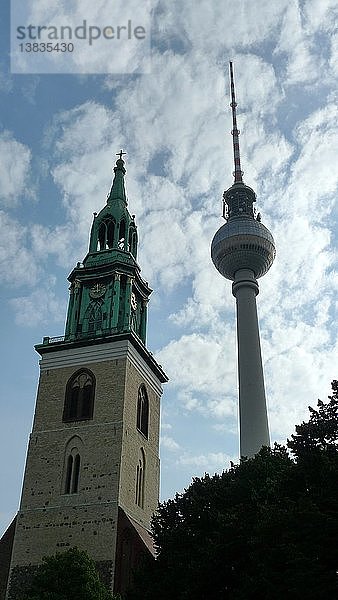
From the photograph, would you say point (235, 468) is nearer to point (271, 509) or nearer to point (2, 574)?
point (271, 509)

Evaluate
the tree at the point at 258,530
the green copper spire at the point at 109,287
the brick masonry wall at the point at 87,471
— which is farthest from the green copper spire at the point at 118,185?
the tree at the point at 258,530

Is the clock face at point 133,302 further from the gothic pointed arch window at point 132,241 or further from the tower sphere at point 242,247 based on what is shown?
the tower sphere at point 242,247

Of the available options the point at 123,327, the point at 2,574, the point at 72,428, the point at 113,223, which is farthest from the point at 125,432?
the point at 113,223

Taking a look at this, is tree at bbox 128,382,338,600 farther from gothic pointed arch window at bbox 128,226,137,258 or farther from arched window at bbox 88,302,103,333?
gothic pointed arch window at bbox 128,226,137,258

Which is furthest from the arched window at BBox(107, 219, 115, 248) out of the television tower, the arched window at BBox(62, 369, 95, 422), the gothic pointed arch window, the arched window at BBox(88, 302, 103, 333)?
the television tower

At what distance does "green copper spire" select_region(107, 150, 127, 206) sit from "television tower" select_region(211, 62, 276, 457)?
21503 mm

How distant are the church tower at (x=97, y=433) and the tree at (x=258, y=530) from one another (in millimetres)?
5501

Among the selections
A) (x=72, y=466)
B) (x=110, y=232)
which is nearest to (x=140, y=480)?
(x=72, y=466)

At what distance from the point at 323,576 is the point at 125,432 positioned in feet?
67.6

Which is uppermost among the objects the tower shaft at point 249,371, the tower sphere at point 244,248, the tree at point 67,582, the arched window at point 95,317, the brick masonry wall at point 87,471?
the tower sphere at point 244,248

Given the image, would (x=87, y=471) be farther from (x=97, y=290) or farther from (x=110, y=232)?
(x=110, y=232)

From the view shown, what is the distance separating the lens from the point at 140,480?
1638 inches

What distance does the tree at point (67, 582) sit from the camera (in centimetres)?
2731

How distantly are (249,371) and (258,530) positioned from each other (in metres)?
44.8
